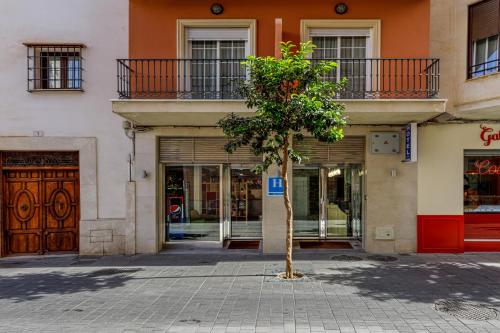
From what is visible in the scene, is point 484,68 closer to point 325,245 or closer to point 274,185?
A: point 274,185

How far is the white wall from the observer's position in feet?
34.8

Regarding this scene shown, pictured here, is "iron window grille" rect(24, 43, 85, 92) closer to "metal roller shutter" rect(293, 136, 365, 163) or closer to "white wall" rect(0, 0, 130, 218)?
"white wall" rect(0, 0, 130, 218)

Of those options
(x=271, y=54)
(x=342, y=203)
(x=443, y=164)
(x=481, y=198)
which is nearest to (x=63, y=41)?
(x=271, y=54)

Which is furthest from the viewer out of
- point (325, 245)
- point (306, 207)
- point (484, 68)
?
point (306, 207)

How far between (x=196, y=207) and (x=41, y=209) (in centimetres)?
411

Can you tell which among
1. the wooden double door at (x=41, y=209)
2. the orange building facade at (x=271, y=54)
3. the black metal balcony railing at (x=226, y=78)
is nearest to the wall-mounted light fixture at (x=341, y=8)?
the orange building facade at (x=271, y=54)

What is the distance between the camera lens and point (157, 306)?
6590mm

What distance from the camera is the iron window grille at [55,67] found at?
34.9 feet

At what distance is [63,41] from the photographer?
10.6 m

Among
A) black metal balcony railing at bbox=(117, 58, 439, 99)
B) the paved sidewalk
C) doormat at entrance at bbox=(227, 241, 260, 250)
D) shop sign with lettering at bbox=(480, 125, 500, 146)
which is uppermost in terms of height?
black metal balcony railing at bbox=(117, 58, 439, 99)

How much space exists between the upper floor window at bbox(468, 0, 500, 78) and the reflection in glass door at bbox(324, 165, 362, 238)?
4.19 m

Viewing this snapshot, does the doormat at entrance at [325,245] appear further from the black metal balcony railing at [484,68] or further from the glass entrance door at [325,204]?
the black metal balcony railing at [484,68]

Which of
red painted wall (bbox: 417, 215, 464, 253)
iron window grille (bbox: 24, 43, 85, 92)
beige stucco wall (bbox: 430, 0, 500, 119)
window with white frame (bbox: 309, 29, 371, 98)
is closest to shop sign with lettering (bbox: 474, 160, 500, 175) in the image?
beige stucco wall (bbox: 430, 0, 500, 119)

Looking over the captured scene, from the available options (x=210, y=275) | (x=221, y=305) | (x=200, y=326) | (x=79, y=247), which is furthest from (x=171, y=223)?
(x=200, y=326)
